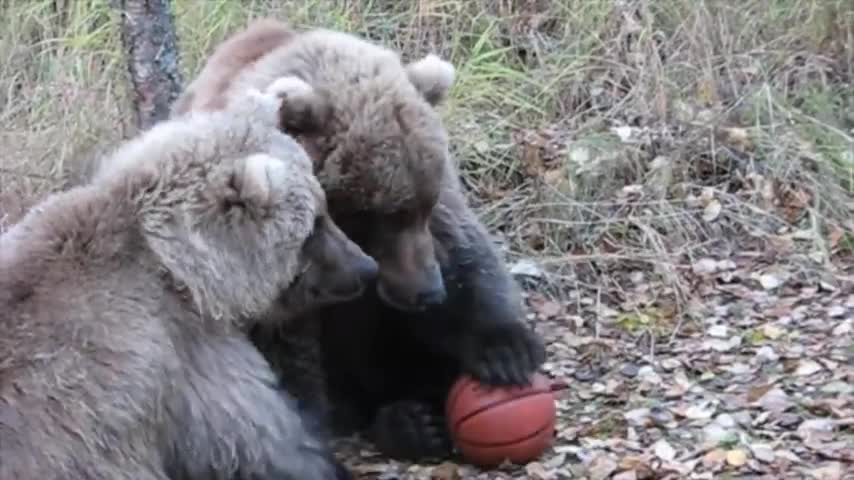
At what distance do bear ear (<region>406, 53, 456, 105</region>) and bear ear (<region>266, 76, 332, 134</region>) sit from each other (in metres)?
0.43

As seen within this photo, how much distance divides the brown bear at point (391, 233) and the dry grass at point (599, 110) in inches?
57.2

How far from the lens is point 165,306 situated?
14.4ft

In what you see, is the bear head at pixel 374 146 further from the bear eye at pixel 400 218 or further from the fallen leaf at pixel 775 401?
the fallen leaf at pixel 775 401

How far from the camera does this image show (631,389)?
19.5 feet

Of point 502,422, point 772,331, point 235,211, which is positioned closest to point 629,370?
point 772,331

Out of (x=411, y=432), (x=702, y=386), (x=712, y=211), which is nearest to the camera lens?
(x=411, y=432)

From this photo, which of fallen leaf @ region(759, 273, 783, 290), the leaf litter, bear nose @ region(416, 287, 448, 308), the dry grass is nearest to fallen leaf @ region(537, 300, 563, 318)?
the leaf litter

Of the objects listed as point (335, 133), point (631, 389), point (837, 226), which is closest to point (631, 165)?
point (837, 226)

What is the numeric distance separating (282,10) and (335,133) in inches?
141

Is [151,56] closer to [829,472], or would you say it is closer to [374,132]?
[374,132]

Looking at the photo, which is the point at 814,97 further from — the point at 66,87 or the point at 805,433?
the point at 66,87

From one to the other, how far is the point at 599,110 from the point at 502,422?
10.4 ft

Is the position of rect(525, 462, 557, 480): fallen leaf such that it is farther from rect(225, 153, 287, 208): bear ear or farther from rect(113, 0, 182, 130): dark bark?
rect(113, 0, 182, 130): dark bark

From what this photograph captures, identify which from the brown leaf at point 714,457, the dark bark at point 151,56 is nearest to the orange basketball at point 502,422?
the brown leaf at point 714,457
